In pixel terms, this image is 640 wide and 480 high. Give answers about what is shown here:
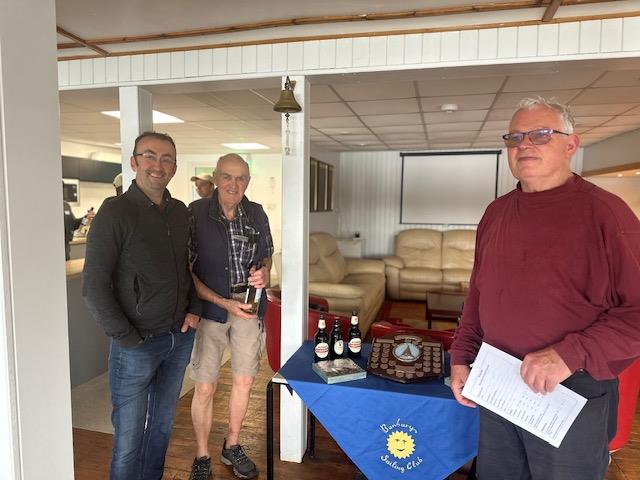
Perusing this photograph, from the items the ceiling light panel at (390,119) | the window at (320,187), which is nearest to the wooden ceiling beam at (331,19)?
the ceiling light panel at (390,119)

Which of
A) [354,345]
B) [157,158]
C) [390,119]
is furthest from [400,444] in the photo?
[390,119]

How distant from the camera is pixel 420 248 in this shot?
6.70 meters

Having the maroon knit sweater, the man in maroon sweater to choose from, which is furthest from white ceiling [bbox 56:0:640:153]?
the maroon knit sweater

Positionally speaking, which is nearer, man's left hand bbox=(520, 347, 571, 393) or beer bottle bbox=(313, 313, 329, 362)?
man's left hand bbox=(520, 347, 571, 393)

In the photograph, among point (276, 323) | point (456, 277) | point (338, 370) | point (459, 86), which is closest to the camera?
point (338, 370)

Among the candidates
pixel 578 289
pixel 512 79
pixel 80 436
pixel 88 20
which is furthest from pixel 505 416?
pixel 80 436

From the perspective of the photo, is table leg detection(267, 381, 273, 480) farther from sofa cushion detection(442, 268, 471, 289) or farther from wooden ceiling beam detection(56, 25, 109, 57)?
sofa cushion detection(442, 268, 471, 289)

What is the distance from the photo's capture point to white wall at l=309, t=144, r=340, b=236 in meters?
6.20

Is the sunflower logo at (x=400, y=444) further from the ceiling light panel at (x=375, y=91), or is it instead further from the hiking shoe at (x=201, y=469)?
the ceiling light panel at (x=375, y=91)

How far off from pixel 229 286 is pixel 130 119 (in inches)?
47.7

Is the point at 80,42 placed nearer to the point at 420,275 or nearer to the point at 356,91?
the point at 356,91

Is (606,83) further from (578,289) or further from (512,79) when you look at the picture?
(578,289)

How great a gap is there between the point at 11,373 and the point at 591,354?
4.24ft

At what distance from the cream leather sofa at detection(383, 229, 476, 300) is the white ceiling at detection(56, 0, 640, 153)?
1.51m
